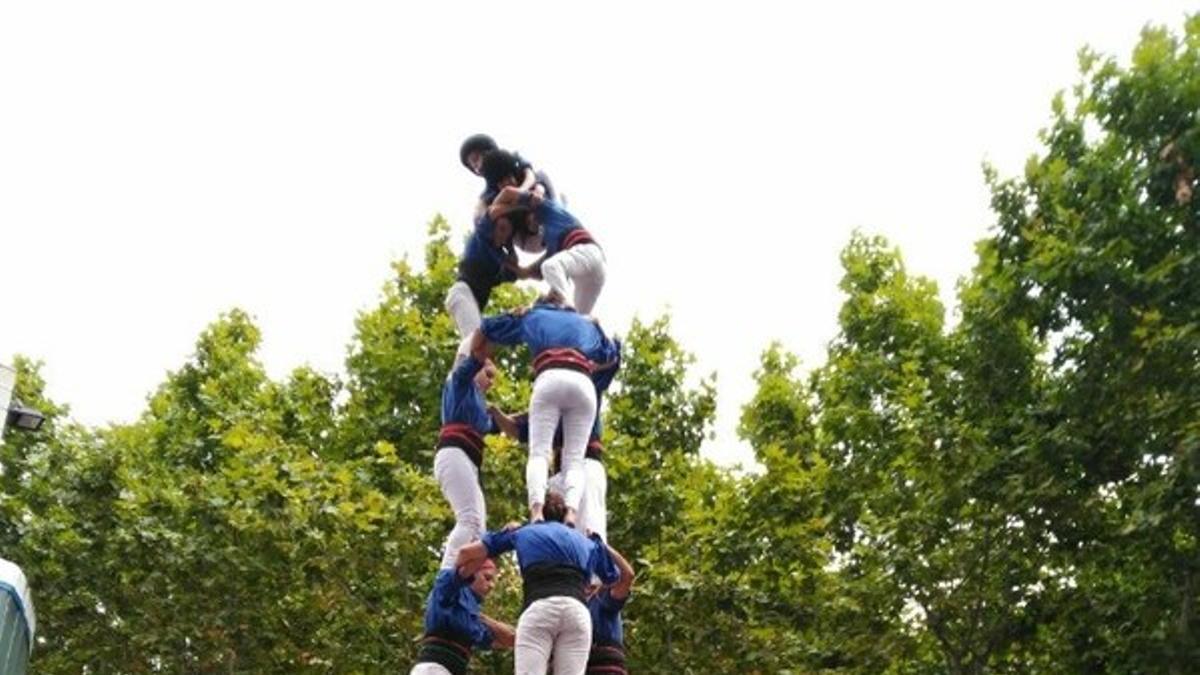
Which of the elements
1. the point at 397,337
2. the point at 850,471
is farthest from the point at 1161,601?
the point at 397,337

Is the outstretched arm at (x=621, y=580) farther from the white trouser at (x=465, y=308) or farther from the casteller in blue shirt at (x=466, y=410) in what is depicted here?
the white trouser at (x=465, y=308)

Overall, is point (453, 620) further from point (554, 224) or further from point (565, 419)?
point (554, 224)

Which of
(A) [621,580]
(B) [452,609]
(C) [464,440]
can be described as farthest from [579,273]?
(B) [452,609]

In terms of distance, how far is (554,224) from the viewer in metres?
8.94

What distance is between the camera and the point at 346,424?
18.2 metres

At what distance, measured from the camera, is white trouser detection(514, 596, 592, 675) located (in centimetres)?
714

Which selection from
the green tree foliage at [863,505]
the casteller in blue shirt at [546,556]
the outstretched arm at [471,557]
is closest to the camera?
the casteller in blue shirt at [546,556]

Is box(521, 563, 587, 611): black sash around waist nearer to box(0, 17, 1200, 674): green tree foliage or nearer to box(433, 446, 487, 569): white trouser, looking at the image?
box(433, 446, 487, 569): white trouser

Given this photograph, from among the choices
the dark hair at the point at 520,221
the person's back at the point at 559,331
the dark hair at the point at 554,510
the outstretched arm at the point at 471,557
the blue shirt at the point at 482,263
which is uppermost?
the dark hair at the point at 520,221

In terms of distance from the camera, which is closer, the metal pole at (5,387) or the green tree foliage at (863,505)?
the green tree foliage at (863,505)

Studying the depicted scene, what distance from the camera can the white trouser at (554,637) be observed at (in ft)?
23.4

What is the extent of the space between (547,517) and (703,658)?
22.9ft

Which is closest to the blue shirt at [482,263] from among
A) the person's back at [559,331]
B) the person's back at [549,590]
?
the person's back at [559,331]

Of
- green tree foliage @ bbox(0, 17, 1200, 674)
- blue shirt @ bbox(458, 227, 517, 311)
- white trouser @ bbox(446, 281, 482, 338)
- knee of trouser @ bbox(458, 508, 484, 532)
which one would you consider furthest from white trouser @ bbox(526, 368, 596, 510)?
green tree foliage @ bbox(0, 17, 1200, 674)
